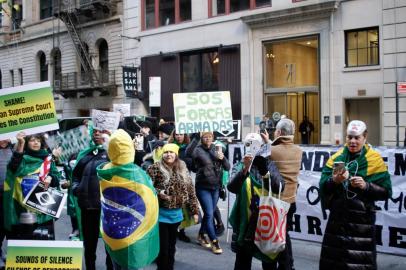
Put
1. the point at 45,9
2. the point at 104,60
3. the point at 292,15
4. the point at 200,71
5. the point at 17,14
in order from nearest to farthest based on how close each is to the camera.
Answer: the point at 292,15
the point at 200,71
the point at 104,60
the point at 45,9
the point at 17,14

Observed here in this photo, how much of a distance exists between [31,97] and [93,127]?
0.78 meters

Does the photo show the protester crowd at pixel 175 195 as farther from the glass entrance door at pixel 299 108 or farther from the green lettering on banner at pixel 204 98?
the glass entrance door at pixel 299 108

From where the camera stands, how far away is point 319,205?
7301mm

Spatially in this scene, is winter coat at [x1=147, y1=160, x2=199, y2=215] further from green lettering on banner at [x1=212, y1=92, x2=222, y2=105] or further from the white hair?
green lettering on banner at [x1=212, y1=92, x2=222, y2=105]

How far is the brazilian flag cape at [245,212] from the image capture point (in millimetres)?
5031

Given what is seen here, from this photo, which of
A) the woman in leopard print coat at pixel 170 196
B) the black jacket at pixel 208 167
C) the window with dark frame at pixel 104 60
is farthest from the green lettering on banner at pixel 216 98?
the window with dark frame at pixel 104 60

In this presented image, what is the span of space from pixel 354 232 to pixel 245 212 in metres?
1.19

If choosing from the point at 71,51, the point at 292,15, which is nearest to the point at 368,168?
the point at 292,15

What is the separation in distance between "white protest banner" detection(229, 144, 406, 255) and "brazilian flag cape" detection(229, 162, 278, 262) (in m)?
1.82

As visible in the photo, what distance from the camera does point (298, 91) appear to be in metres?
21.5

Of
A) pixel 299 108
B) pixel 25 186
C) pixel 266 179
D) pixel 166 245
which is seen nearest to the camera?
pixel 266 179

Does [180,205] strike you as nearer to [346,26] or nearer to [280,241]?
[280,241]

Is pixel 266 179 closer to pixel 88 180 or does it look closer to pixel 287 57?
pixel 88 180

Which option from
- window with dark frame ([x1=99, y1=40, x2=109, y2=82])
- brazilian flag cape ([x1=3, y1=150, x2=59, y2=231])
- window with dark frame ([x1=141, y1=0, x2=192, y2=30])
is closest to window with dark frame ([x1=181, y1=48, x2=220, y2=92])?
window with dark frame ([x1=141, y1=0, x2=192, y2=30])
